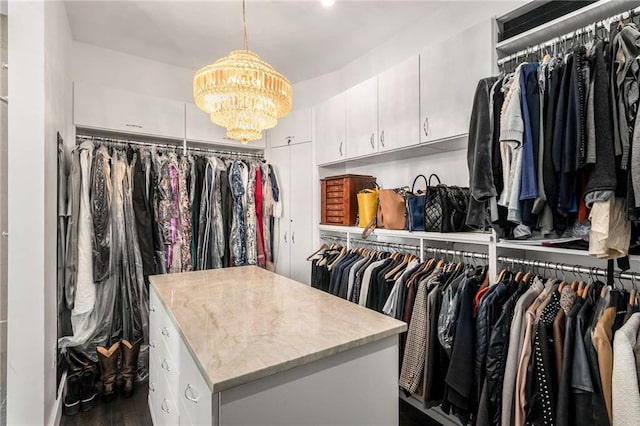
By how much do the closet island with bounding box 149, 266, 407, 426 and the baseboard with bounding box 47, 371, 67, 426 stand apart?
0.88m

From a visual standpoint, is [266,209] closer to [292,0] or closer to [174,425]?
[292,0]

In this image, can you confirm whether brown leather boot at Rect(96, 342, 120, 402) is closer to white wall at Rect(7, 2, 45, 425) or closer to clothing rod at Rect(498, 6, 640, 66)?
white wall at Rect(7, 2, 45, 425)

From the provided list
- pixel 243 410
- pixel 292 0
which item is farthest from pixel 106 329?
pixel 292 0

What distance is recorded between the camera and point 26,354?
1629 millimetres

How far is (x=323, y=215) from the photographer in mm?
3234

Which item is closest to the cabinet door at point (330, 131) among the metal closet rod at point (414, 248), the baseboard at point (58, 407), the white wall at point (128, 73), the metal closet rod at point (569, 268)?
the metal closet rod at point (414, 248)

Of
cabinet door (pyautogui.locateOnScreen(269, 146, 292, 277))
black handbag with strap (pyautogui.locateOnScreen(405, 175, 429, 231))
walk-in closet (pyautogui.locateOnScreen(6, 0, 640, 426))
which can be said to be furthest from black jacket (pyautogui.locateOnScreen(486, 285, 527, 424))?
cabinet door (pyautogui.locateOnScreen(269, 146, 292, 277))

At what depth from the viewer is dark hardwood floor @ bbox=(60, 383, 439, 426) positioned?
2150mm

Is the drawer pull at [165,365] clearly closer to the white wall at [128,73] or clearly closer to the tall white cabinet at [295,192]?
the tall white cabinet at [295,192]

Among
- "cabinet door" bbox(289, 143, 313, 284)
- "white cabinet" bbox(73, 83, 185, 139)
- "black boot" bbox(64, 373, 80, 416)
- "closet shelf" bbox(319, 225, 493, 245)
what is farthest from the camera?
"cabinet door" bbox(289, 143, 313, 284)

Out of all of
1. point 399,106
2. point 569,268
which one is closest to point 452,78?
point 399,106

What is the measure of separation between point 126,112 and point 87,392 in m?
2.27

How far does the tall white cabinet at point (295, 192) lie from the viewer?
3.40 metres

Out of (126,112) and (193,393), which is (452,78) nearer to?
(193,393)
